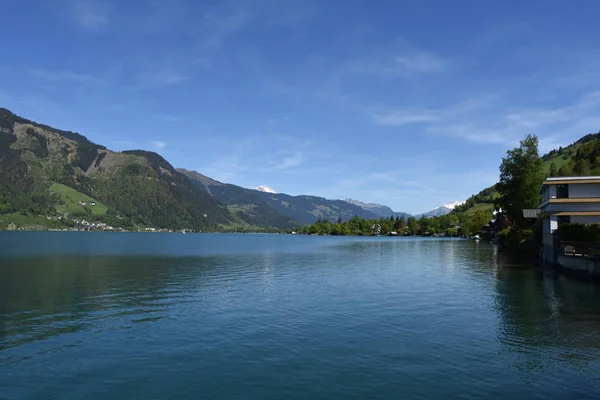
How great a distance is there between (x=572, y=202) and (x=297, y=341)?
77.5 m

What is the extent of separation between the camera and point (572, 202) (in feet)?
277

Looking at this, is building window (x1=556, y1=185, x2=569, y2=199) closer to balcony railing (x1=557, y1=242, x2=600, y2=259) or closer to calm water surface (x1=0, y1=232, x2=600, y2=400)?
balcony railing (x1=557, y1=242, x2=600, y2=259)

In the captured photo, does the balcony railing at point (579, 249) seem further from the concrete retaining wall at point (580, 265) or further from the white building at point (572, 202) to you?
the white building at point (572, 202)

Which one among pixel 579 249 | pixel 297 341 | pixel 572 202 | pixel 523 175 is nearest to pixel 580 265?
pixel 579 249

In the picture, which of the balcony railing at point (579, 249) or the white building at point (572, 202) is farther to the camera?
the white building at point (572, 202)

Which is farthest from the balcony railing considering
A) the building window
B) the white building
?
the building window

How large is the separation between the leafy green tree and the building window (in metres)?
46.4

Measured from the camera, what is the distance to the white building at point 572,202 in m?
83.3

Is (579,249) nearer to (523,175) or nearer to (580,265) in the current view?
(580,265)

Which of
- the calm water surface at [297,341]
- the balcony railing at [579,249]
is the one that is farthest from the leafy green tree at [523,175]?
the calm water surface at [297,341]

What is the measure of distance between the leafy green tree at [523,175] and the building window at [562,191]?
46.4 m

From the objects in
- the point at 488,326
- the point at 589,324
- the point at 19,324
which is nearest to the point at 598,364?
the point at 488,326

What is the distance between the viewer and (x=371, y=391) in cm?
2042

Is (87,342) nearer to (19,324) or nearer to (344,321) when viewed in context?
(19,324)
